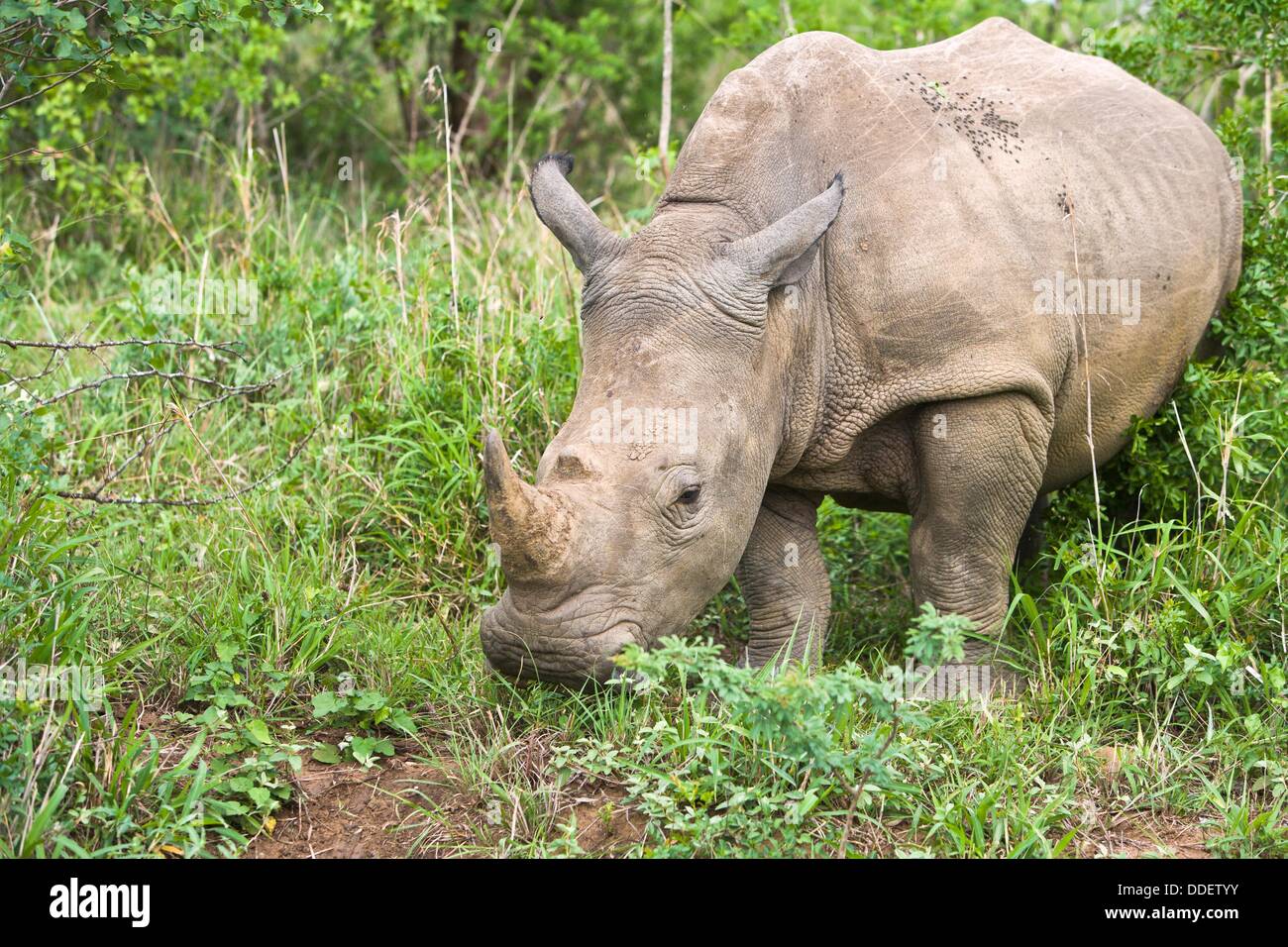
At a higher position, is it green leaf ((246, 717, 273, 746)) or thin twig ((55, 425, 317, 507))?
thin twig ((55, 425, 317, 507))

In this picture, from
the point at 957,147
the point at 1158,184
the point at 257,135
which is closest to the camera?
the point at 957,147

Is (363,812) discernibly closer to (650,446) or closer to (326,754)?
(326,754)

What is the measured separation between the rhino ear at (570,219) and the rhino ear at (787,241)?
455 millimetres

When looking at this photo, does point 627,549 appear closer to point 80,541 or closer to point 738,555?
point 738,555

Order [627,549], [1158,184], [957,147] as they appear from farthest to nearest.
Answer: [1158,184], [957,147], [627,549]

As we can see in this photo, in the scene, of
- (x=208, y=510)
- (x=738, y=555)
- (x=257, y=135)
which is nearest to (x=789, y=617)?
(x=738, y=555)

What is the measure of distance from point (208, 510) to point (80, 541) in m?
1.01

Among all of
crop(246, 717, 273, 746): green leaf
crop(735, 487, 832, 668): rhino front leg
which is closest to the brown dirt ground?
crop(246, 717, 273, 746): green leaf

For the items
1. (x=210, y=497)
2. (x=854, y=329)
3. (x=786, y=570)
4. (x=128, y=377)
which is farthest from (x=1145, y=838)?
(x=128, y=377)

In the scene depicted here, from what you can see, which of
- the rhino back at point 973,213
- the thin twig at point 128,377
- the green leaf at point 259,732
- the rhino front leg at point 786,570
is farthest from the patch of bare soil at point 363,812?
the rhino back at point 973,213

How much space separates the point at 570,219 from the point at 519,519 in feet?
4.22

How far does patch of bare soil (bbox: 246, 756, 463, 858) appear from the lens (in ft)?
13.9

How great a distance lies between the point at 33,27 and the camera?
14.8ft

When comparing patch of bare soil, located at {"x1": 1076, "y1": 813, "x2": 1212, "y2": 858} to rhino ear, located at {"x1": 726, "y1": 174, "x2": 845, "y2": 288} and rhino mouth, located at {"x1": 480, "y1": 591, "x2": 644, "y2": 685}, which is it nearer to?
rhino mouth, located at {"x1": 480, "y1": 591, "x2": 644, "y2": 685}
